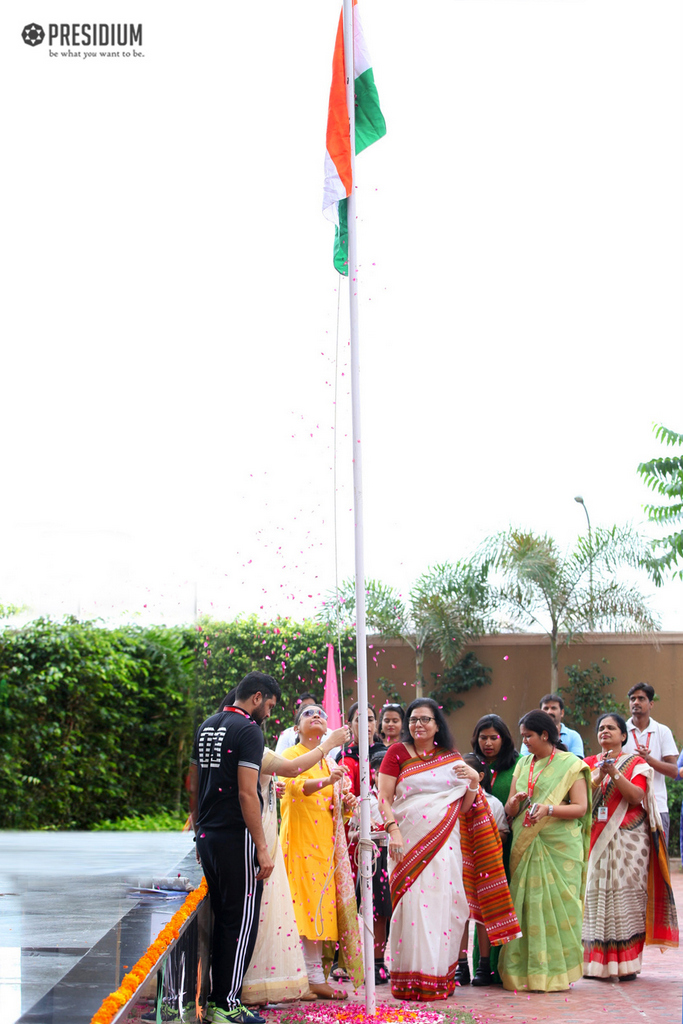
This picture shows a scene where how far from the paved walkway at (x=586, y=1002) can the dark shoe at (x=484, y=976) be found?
6 centimetres

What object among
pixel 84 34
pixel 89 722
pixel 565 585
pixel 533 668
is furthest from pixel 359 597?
pixel 84 34

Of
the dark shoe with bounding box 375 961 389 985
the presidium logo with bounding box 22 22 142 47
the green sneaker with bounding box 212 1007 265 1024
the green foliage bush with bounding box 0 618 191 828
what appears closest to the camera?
the green sneaker with bounding box 212 1007 265 1024

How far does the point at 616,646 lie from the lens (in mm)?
7883

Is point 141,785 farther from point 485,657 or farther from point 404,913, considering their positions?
point 404,913

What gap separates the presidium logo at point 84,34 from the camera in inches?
370

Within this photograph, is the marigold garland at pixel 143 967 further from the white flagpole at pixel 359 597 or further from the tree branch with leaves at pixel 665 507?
the tree branch with leaves at pixel 665 507

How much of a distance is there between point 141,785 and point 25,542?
286 centimetres

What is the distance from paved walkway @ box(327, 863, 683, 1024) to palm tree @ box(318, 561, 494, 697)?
2.37 metres

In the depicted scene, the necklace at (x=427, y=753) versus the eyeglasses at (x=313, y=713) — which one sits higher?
the eyeglasses at (x=313, y=713)

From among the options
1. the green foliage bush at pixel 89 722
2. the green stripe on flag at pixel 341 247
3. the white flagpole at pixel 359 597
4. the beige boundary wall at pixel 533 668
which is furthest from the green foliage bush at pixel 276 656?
the green foliage bush at pixel 89 722

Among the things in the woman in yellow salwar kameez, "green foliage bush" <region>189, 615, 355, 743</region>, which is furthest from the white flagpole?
"green foliage bush" <region>189, 615, 355, 743</region>

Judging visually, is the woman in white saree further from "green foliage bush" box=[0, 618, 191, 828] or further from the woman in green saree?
"green foliage bush" box=[0, 618, 191, 828]

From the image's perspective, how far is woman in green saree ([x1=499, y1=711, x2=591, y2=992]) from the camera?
519cm

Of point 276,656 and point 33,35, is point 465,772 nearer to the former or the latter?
point 276,656
